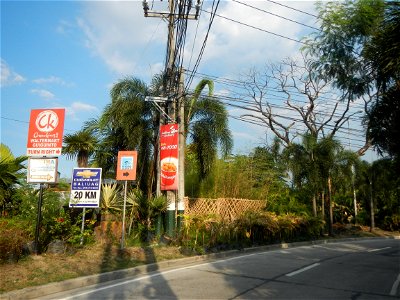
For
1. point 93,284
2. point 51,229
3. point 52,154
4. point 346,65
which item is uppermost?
point 346,65

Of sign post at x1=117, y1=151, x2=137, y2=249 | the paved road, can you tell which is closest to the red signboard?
sign post at x1=117, y1=151, x2=137, y2=249

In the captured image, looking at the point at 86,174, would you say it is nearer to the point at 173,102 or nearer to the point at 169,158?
the point at 169,158

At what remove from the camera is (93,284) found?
9680 mm

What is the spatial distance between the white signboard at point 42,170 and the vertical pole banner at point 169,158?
528cm

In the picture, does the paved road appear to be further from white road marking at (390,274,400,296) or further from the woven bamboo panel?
the woven bamboo panel

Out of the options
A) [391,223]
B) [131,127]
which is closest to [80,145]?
[131,127]

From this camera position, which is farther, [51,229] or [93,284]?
[51,229]

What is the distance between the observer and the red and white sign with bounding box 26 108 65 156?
12234 mm

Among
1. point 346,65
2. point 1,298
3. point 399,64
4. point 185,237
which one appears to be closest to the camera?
point 1,298

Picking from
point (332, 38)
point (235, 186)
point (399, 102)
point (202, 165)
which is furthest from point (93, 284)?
point (332, 38)

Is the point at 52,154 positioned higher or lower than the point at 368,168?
lower

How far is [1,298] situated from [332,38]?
760 inches

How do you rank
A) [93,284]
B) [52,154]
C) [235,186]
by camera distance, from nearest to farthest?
1. [93,284]
2. [52,154]
3. [235,186]

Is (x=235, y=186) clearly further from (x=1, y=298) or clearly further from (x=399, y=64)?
(x=1, y=298)
